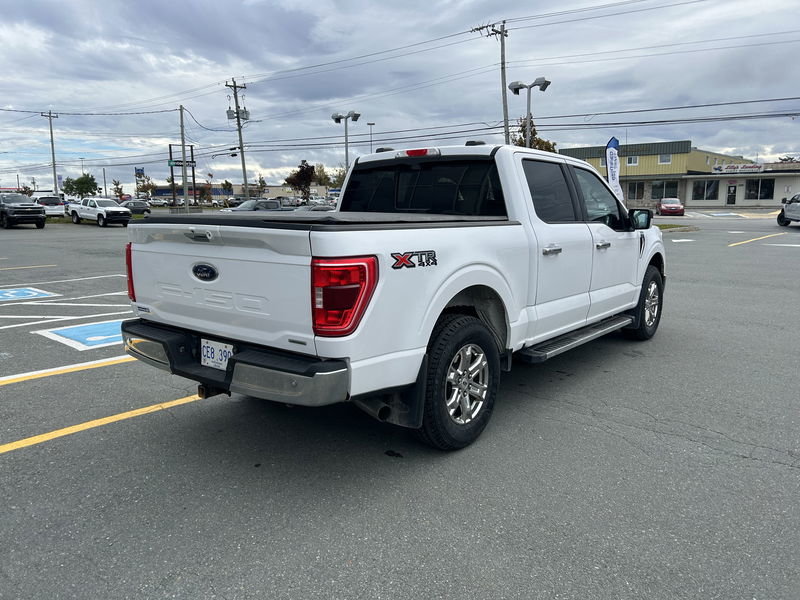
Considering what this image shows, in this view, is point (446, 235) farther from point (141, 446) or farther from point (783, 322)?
point (783, 322)

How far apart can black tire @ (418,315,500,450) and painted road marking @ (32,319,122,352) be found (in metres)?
4.43

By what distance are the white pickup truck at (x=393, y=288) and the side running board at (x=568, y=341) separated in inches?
0.8

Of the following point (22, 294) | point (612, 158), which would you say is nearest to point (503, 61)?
point (612, 158)

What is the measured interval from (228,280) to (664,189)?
66334 mm

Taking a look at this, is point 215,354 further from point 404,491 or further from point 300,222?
point 404,491

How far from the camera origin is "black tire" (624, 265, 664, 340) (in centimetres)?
643

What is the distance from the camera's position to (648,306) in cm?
671

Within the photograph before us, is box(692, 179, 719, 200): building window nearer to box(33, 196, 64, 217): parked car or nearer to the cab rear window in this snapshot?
box(33, 196, 64, 217): parked car

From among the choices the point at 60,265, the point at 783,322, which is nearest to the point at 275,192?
the point at 60,265

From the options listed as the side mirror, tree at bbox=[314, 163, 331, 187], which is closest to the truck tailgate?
the side mirror

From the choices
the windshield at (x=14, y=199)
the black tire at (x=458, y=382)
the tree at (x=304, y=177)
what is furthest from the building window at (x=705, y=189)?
the black tire at (x=458, y=382)

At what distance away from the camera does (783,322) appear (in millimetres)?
7801

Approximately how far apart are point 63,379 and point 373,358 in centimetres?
357

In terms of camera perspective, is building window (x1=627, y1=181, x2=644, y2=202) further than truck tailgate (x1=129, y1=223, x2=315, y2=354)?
Yes
